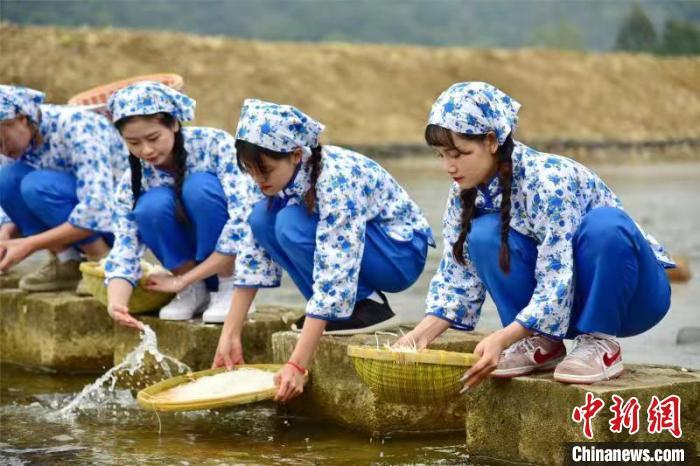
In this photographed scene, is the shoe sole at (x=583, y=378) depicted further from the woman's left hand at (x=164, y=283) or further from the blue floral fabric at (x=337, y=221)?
the woman's left hand at (x=164, y=283)

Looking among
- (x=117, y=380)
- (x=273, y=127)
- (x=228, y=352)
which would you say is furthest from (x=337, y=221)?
(x=117, y=380)

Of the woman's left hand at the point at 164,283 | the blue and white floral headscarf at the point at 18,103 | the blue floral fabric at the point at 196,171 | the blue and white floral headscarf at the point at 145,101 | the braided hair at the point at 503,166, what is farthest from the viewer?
the blue and white floral headscarf at the point at 18,103

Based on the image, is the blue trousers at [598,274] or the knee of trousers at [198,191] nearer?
the blue trousers at [598,274]

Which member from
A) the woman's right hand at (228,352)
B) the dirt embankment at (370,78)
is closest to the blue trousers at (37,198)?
the woman's right hand at (228,352)

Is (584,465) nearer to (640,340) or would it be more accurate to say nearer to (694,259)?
(640,340)

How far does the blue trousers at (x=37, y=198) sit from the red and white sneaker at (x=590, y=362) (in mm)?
2763

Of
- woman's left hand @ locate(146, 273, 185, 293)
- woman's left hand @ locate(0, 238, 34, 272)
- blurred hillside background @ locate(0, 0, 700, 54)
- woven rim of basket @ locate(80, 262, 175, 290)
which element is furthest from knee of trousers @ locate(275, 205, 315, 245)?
blurred hillside background @ locate(0, 0, 700, 54)

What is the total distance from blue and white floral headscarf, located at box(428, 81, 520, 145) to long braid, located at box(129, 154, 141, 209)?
5.35 ft

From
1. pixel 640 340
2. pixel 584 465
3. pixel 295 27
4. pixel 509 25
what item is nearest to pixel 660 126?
pixel 640 340

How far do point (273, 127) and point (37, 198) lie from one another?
74.5 inches

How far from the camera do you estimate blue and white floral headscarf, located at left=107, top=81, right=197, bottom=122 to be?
15.5 feet

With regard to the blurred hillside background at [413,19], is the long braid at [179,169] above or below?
below

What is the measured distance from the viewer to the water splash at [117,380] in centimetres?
486

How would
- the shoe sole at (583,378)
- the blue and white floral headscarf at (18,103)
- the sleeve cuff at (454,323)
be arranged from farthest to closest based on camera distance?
the blue and white floral headscarf at (18,103) < the sleeve cuff at (454,323) < the shoe sole at (583,378)
